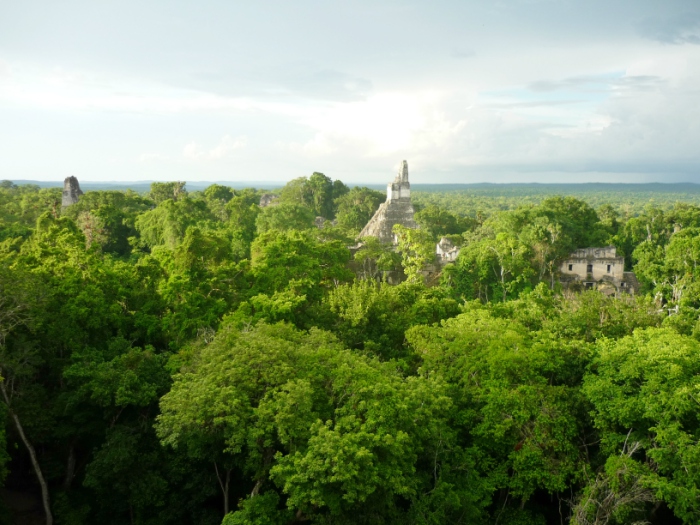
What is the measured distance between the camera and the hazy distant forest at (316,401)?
484 inches

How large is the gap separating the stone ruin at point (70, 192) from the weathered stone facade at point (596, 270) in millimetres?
46326

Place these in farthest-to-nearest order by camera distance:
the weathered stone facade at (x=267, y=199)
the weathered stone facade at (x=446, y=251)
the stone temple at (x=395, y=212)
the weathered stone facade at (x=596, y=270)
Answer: the weathered stone facade at (x=267, y=199) < the stone temple at (x=395, y=212) < the weathered stone facade at (x=446, y=251) < the weathered stone facade at (x=596, y=270)

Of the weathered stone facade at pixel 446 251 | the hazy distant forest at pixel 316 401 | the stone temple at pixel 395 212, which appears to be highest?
the stone temple at pixel 395 212

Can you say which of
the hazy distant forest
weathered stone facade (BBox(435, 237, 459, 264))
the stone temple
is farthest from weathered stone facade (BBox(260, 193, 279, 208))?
the hazy distant forest

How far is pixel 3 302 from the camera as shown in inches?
593

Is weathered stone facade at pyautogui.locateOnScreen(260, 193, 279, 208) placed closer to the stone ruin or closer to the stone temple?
the stone ruin

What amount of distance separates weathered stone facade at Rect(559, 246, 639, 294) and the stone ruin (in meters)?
46.3

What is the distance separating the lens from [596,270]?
36781 millimetres

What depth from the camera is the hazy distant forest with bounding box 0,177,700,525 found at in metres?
12.3

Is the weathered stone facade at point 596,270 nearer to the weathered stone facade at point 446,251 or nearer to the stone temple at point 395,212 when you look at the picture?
the weathered stone facade at point 446,251

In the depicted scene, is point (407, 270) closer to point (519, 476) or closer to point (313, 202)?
point (519, 476)

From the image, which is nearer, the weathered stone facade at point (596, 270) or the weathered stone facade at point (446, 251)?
the weathered stone facade at point (596, 270)

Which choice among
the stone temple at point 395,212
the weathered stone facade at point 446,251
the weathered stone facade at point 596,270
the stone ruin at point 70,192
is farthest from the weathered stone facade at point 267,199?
the weathered stone facade at point 596,270

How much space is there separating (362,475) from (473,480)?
422 centimetres
